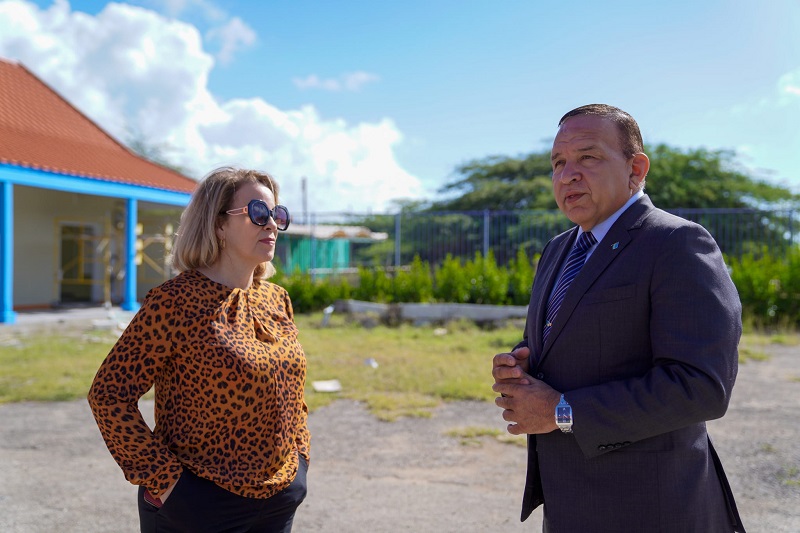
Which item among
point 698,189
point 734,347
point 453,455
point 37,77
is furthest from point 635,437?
point 698,189

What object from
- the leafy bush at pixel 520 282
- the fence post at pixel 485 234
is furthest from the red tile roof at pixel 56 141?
the leafy bush at pixel 520 282

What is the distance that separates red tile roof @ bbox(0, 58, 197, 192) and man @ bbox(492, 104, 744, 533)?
44.3 feet

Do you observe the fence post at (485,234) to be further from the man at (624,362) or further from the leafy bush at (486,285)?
the man at (624,362)

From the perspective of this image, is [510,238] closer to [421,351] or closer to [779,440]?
[421,351]

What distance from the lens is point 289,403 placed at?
229cm

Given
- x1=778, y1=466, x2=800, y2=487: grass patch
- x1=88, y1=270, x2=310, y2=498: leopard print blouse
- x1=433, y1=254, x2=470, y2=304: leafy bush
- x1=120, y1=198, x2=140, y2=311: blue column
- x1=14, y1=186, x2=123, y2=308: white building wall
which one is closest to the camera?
x1=88, y1=270, x2=310, y2=498: leopard print blouse

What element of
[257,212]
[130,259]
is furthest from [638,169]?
[130,259]

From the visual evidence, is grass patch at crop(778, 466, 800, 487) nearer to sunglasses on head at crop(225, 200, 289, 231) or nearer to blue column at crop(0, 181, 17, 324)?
sunglasses on head at crop(225, 200, 289, 231)

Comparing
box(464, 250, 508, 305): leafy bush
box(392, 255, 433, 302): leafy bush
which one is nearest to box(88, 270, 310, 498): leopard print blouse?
box(464, 250, 508, 305): leafy bush

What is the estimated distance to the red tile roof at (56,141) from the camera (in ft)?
45.9

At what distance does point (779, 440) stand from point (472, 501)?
2.94 meters

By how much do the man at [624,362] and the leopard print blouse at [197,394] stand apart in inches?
32.9

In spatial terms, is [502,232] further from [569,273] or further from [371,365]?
[569,273]

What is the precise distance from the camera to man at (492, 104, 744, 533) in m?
1.60
